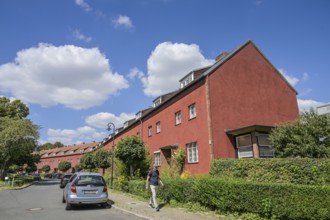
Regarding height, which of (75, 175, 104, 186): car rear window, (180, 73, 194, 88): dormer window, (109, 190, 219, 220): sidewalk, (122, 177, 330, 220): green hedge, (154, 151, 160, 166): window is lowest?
(109, 190, 219, 220): sidewalk

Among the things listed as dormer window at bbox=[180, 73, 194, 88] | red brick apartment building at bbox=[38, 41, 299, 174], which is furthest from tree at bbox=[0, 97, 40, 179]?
dormer window at bbox=[180, 73, 194, 88]

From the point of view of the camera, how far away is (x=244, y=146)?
52.3ft

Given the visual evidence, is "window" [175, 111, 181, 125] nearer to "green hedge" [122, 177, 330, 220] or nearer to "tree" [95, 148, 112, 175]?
"green hedge" [122, 177, 330, 220]

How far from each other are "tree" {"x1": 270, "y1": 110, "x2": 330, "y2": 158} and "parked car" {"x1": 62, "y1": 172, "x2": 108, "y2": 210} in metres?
9.22

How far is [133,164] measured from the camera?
20.8 meters

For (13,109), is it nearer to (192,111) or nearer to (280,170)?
(192,111)

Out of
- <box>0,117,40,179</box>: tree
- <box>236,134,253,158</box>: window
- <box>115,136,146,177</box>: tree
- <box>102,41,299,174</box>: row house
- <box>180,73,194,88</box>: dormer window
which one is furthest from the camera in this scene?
<box>0,117,40,179</box>: tree

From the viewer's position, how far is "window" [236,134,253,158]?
50.6 ft

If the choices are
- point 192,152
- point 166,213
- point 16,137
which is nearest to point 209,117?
point 192,152

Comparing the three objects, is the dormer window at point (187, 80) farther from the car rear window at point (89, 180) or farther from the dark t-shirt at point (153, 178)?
the car rear window at point (89, 180)

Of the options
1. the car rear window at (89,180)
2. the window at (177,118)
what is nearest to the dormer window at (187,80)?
the window at (177,118)

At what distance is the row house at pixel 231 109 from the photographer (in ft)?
52.4

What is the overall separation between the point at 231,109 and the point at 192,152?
3990mm

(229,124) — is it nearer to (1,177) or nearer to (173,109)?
(173,109)
